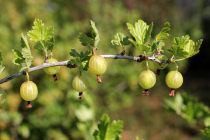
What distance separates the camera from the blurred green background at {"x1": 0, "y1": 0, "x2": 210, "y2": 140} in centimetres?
255

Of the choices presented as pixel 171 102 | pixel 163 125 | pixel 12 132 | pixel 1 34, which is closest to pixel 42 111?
pixel 12 132

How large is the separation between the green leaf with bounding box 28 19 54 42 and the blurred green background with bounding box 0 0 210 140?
7.6 inches

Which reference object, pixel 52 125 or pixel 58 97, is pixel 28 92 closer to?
pixel 52 125

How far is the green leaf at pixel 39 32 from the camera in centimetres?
105

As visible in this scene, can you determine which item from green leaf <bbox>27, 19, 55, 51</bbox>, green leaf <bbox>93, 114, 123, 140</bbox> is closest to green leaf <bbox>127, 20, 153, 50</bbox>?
green leaf <bbox>27, 19, 55, 51</bbox>

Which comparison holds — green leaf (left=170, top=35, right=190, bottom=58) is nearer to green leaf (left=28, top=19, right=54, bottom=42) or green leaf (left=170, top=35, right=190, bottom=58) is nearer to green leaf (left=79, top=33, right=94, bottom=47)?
green leaf (left=79, top=33, right=94, bottom=47)

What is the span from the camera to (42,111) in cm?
281

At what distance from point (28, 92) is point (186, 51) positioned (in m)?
0.67

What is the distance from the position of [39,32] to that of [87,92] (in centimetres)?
122

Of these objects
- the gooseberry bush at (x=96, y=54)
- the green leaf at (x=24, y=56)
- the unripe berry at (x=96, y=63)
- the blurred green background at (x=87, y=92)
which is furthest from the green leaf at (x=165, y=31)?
the green leaf at (x=24, y=56)

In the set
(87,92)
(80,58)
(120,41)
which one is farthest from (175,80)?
(87,92)

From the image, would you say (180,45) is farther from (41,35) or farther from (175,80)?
(41,35)

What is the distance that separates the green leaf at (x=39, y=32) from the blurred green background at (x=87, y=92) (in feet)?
0.64

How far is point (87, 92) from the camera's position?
2.22 metres
